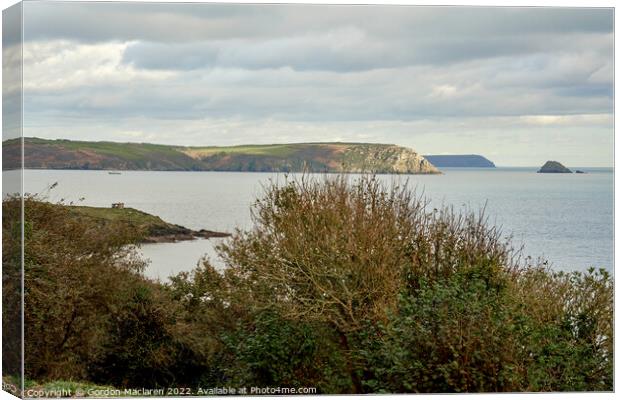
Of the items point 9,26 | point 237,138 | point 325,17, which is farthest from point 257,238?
point 9,26

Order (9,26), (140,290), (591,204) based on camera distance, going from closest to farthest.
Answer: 1. (9,26)
2. (591,204)
3. (140,290)

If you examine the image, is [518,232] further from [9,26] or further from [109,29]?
[9,26]

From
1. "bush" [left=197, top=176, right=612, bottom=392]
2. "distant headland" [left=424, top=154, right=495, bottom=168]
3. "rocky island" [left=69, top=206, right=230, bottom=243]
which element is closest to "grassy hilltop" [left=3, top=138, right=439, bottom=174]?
"distant headland" [left=424, top=154, right=495, bottom=168]

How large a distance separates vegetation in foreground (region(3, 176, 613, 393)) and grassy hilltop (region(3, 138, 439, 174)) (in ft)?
1.51

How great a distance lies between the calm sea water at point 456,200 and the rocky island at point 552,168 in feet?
0.21

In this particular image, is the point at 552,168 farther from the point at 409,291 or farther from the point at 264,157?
the point at 264,157

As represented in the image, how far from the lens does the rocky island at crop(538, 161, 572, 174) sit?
50.1ft

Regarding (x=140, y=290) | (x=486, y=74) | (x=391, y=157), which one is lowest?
(x=140, y=290)

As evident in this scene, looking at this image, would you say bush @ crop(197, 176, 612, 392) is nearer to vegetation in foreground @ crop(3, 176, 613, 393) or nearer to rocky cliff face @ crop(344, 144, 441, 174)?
vegetation in foreground @ crop(3, 176, 613, 393)

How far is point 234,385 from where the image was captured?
579 inches

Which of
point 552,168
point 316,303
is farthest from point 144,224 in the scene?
point 552,168

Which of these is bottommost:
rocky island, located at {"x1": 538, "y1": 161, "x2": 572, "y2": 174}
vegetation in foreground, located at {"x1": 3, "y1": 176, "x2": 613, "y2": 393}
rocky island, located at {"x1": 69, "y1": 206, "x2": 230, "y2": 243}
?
vegetation in foreground, located at {"x1": 3, "y1": 176, "x2": 613, "y2": 393}

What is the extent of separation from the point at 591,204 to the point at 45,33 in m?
7.55

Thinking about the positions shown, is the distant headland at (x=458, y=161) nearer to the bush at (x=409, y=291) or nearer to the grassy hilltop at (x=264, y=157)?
the grassy hilltop at (x=264, y=157)
